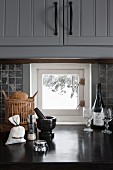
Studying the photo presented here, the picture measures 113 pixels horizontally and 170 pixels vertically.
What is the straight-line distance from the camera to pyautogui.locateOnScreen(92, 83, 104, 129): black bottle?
183 cm

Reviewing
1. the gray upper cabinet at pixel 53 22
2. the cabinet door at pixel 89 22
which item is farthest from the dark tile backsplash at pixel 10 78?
the cabinet door at pixel 89 22

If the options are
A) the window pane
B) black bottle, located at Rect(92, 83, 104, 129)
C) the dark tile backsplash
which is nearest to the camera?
black bottle, located at Rect(92, 83, 104, 129)

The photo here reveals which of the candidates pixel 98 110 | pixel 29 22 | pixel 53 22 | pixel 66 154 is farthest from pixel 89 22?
pixel 66 154

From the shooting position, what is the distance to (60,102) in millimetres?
2072

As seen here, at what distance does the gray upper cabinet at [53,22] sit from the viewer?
1.56 meters

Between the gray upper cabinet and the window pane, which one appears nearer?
the gray upper cabinet

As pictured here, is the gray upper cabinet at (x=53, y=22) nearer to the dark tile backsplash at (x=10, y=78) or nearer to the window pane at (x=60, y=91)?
the dark tile backsplash at (x=10, y=78)

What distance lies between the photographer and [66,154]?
1.22 m

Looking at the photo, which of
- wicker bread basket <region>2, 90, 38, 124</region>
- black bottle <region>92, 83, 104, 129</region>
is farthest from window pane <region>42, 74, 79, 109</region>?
wicker bread basket <region>2, 90, 38, 124</region>

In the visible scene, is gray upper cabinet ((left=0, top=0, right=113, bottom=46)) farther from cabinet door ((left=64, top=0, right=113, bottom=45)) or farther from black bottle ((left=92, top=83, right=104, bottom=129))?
black bottle ((left=92, top=83, right=104, bottom=129))

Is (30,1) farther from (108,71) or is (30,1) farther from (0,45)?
(108,71)

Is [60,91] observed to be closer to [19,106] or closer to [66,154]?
[19,106]

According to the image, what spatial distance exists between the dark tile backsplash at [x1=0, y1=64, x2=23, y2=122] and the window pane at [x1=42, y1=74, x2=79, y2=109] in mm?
200

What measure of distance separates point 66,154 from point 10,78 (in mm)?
903
